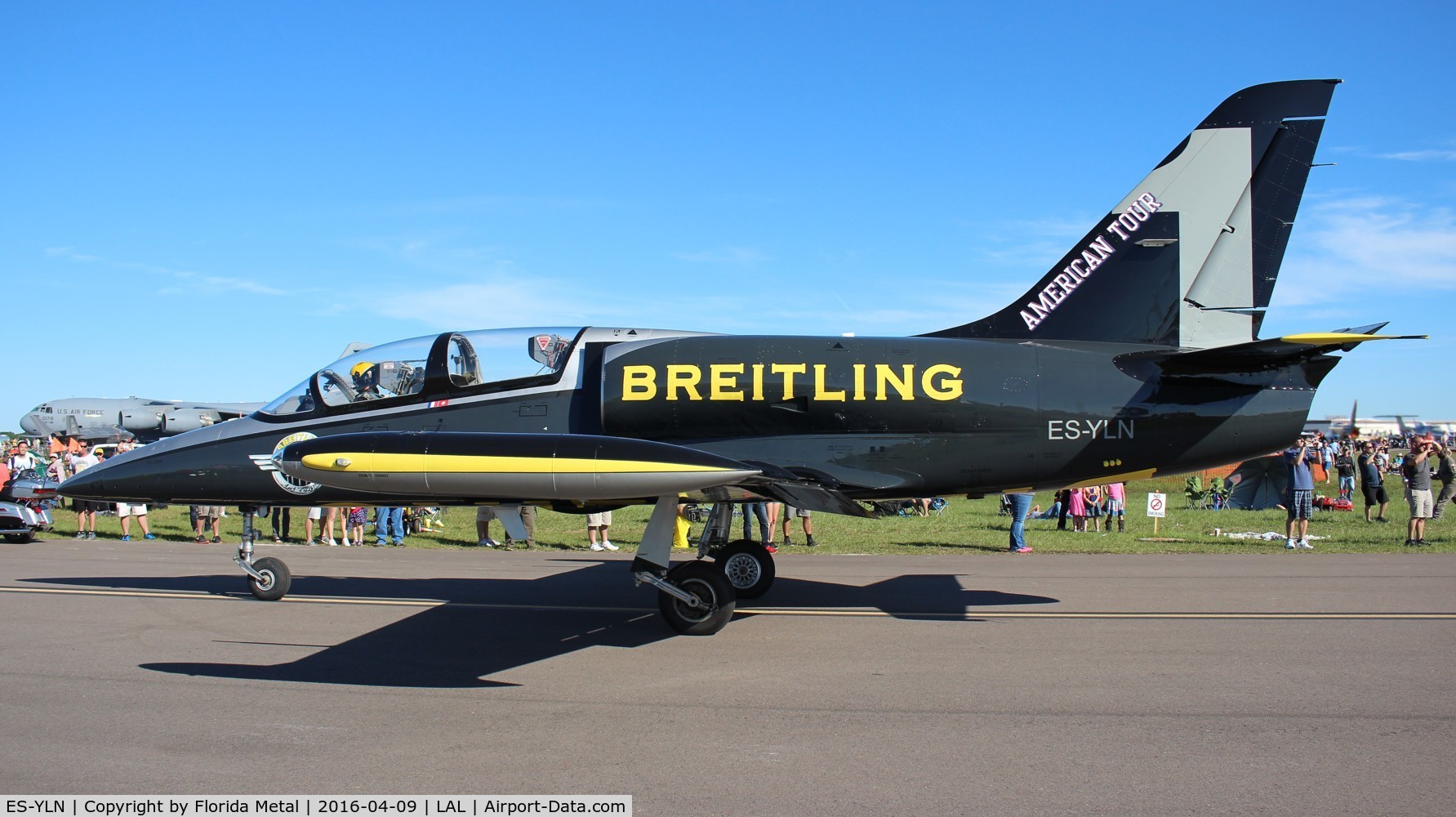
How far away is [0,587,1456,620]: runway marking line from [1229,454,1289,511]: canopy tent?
56.9 ft

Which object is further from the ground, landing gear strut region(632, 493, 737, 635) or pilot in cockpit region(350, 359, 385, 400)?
pilot in cockpit region(350, 359, 385, 400)

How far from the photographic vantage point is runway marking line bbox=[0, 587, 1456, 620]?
9.61m

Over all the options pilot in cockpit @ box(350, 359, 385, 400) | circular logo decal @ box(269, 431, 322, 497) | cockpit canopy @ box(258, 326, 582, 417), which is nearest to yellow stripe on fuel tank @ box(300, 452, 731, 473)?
cockpit canopy @ box(258, 326, 582, 417)

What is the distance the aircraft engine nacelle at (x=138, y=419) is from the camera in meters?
54.5

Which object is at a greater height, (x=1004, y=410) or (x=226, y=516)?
(x=1004, y=410)

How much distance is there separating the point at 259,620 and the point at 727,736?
6.00 m

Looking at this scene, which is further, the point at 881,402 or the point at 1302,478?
the point at 1302,478

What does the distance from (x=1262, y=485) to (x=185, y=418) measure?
147ft

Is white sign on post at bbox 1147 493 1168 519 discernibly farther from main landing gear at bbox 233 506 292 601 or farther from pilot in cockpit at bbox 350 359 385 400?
main landing gear at bbox 233 506 292 601

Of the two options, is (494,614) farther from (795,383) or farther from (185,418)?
(185,418)

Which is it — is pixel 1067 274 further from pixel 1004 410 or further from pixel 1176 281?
pixel 1004 410

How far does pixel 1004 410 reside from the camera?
962 centimetres

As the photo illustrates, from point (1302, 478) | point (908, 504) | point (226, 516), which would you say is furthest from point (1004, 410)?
point (226, 516)

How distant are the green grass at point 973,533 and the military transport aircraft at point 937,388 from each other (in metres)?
7.07
